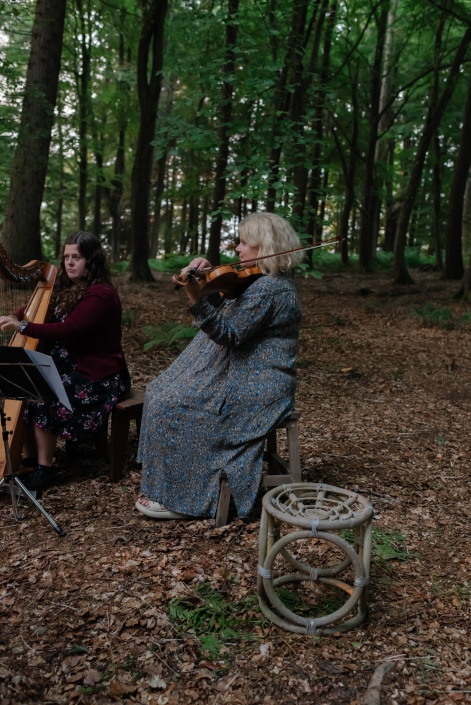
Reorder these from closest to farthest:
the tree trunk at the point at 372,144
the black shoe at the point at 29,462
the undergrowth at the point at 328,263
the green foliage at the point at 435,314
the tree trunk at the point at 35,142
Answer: the black shoe at the point at 29,462 < the tree trunk at the point at 35,142 < the green foliage at the point at 435,314 < the tree trunk at the point at 372,144 < the undergrowth at the point at 328,263

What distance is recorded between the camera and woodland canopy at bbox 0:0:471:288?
6.77 m

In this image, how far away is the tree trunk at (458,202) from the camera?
12430 millimetres

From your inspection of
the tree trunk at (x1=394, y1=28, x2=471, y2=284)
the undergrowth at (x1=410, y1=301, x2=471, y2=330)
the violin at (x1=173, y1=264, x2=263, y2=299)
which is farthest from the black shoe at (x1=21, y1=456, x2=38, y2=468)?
the tree trunk at (x1=394, y1=28, x2=471, y2=284)

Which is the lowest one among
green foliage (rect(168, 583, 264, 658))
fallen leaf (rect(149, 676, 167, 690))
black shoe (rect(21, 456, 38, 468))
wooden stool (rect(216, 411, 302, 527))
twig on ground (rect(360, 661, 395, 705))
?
fallen leaf (rect(149, 676, 167, 690))

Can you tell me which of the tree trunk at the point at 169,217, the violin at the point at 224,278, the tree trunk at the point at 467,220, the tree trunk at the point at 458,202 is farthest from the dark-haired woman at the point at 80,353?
the tree trunk at the point at 169,217

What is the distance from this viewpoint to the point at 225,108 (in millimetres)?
9039

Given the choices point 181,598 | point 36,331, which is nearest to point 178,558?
point 181,598

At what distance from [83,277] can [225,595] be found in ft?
7.51

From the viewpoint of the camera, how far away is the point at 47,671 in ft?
7.71

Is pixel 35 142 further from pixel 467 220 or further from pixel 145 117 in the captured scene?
pixel 467 220

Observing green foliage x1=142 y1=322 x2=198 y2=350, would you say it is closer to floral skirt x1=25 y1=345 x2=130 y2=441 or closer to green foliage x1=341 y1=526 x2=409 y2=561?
floral skirt x1=25 y1=345 x2=130 y2=441

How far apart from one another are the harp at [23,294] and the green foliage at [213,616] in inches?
64.9

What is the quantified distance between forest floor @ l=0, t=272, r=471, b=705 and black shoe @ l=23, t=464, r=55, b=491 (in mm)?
102

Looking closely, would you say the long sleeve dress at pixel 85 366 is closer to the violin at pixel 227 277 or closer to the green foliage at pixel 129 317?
the violin at pixel 227 277
